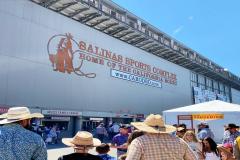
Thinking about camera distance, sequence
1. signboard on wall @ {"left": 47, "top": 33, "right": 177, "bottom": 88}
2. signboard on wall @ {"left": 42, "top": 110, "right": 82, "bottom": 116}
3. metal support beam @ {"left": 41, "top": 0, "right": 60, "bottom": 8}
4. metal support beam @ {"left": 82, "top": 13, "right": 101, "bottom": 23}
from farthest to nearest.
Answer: metal support beam @ {"left": 82, "top": 13, "right": 101, "bottom": 23}, metal support beam @ {"left": 41, "top": 0, "right": 60, "bottom": 8}, signboard on wall @ {"left": 47, "top": 33, "right": 177, "bottom": 88}, signboard on wall @ {"left": 42, "top": 110, "right": 82, "bottom": 116}

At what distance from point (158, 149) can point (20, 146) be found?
4.47 feet

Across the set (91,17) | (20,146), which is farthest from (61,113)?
(20,146)

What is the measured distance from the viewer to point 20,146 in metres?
3.22

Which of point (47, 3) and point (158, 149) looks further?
point (47, 3)

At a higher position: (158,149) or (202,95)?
(202,95)

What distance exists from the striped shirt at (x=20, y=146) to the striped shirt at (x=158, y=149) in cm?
90

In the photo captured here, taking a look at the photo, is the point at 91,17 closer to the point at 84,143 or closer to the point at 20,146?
the point at 84,143

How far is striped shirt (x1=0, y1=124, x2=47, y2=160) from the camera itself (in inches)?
126

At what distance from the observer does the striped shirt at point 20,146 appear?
3.20 metres

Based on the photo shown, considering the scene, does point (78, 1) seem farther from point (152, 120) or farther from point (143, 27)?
point (152, 120)

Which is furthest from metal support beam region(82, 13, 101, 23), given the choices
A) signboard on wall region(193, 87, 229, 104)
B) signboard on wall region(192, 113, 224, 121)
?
signboard on wall region(193, 87, 229, 104)

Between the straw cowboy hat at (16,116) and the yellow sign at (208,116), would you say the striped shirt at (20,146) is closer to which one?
the straw cowboy hat at (16,116)

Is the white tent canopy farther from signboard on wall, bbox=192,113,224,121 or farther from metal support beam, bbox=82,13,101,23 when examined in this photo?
metal support beam, bbox=82,13,101,23

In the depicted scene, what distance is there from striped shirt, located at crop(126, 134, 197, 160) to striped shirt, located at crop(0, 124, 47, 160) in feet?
2.97
